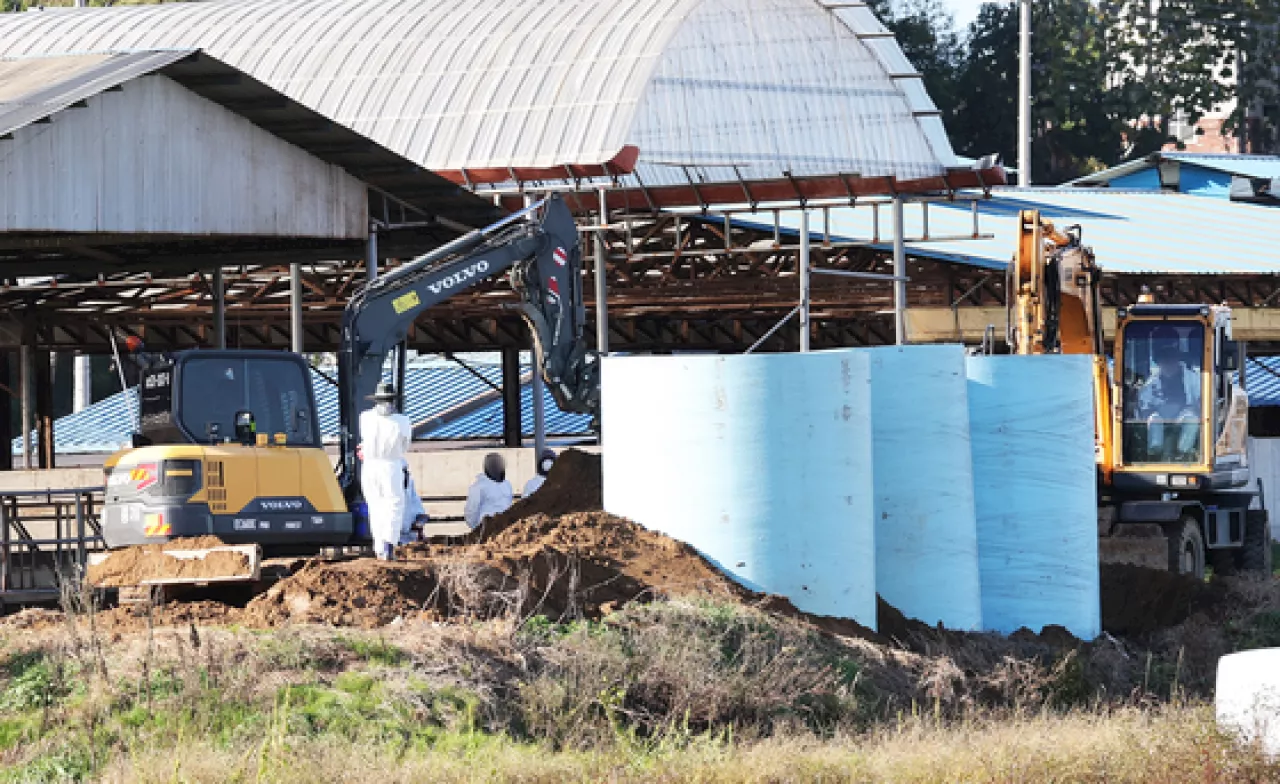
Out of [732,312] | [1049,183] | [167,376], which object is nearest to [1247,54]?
[1049,183]

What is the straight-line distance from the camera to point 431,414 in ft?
158

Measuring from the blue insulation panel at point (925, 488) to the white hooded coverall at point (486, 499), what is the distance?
5398 millimetres

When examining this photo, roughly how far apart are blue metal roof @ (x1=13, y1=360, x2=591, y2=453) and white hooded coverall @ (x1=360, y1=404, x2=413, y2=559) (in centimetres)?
2805

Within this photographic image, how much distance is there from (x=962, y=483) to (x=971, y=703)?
273 cm

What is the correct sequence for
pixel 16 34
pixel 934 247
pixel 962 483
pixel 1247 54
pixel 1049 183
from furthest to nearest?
1. pixel 1049 183
2. pixel 1247 54
3. pixel 16 34
4. pixel 934 247
5. pixel 962 483

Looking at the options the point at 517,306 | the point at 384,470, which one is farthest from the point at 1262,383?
the point at 384,470

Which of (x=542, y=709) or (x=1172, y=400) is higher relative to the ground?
(x=1172, y=400)

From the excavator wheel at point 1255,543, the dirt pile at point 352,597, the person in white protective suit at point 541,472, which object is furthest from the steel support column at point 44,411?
the dirt pile at point 352,597

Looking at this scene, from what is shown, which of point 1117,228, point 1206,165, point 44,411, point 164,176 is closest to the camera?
point 164,176

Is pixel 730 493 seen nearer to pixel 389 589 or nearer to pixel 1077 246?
pixel 389 589

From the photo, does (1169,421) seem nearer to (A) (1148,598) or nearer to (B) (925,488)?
(A) (1148,598)

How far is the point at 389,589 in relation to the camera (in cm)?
1455

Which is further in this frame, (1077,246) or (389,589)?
(1077,246)

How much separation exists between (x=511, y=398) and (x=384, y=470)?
23.7 m
